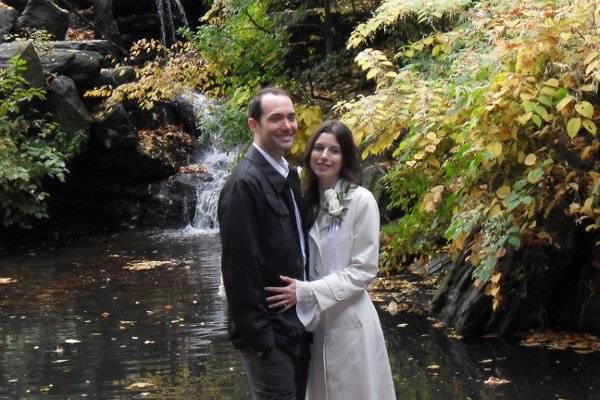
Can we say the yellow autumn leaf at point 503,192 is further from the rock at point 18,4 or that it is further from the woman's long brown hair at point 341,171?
the rock at point 18,4

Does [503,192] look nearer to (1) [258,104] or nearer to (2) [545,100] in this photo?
(2) [545,100]

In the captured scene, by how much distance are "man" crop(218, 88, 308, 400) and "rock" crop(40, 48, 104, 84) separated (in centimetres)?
1218

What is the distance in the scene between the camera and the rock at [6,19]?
1601 centimetres

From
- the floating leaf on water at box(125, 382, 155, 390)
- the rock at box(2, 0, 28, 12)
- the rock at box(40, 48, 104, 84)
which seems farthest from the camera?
the rock at box(2, 0, 28, 12)

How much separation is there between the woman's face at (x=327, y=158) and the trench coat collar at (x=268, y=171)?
31 cm

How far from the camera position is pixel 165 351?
24.5 feet

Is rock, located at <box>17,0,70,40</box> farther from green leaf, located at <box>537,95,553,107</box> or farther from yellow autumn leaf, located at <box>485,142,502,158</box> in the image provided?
green leaf, located at <box>537,95,553,107</box>

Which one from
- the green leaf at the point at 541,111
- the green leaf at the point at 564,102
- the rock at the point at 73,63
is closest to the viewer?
the green leaf at the point at 564,102

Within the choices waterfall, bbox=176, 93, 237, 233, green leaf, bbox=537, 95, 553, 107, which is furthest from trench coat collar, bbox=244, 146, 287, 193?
waterfall, bbox=176, 93, 237, 233

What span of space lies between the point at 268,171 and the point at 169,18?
17.7 m

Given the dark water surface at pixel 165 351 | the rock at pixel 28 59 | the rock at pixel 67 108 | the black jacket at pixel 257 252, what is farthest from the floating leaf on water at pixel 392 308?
the rock at pixel 28 59

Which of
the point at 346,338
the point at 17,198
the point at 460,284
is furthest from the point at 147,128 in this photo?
the point at 346,338

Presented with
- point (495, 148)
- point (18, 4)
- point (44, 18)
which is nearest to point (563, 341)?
point (495, 148)

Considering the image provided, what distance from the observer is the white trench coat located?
3.91m
